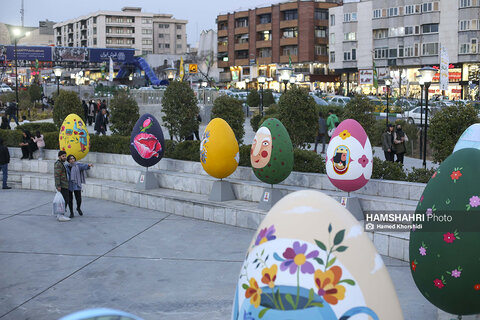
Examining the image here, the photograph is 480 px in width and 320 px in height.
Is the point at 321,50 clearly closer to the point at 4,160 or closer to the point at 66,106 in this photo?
the point at 66,106

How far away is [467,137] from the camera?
29.3 ft

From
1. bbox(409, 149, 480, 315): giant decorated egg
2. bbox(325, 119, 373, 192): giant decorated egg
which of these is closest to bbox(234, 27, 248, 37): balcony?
bbox(325, 119, 373, 192): giant decorated egg

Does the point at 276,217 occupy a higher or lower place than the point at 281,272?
higher

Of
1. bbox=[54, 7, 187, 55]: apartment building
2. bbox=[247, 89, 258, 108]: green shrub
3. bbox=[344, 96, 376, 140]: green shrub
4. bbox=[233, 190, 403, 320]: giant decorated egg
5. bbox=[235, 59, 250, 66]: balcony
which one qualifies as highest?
bbox=[54, 7, 187, 55]: apartment building

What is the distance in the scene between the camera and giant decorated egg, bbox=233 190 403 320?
3.51 m

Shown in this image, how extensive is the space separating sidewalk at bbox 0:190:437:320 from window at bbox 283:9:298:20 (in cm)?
7145

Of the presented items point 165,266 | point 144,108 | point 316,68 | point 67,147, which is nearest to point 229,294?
point 165,266

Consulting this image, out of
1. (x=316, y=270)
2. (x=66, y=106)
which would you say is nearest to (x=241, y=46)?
(x=66, y=106)

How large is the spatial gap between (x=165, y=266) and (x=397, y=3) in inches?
2540

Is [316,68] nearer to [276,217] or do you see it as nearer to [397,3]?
[397,3]

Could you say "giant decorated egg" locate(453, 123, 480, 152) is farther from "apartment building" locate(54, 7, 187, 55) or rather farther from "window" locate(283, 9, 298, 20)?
"apartment building" locate(54, 7, 187, 55)

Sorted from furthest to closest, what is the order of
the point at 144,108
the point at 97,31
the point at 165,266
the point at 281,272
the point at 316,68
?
1. the point at 97,31
2. the point at 316,68
3. the point at 144,108
4. the point at 165,266
5. the point at 281,272

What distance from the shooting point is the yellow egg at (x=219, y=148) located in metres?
13.0

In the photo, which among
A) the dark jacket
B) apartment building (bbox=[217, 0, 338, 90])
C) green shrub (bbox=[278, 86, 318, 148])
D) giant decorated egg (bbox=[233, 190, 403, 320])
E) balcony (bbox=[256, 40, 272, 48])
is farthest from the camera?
balcony (bbox=[256, 40, 272, 48])
